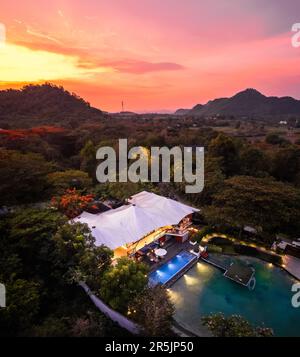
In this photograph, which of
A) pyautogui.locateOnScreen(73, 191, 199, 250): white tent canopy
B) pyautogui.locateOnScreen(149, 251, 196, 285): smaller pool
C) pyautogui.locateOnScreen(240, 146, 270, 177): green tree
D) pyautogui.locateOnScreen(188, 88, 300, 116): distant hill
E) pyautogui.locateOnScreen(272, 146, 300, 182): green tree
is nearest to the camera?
pyautogui.locateOnScreen(149, 251, 196, 285): smaller pool

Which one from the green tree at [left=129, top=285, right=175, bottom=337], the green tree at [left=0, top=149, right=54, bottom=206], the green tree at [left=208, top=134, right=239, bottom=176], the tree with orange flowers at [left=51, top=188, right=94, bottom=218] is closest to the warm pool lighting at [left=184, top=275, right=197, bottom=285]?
the green tree at [left=129, top=285, right=175, bottom=337]

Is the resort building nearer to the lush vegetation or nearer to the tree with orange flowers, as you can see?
the tree with orange flowers

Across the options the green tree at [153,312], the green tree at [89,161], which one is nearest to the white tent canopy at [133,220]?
the green tree at [153,312]

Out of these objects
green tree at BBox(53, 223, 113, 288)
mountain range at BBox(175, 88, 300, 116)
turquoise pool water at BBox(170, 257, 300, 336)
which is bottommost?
turquoise pool water at BBox(170, 257, 300, 336)

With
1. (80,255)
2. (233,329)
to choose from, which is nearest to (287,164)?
(233,329)

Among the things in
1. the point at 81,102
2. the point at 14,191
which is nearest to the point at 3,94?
the point at 81,102
